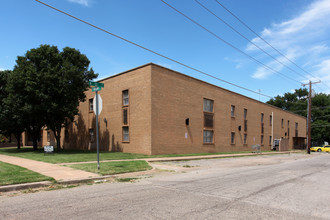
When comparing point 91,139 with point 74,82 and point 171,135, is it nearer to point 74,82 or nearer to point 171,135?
point 74,82

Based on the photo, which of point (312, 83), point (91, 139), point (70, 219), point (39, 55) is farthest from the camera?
point (312, 83)

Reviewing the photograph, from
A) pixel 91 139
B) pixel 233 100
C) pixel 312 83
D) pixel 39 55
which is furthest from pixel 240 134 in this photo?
pixel 39 55

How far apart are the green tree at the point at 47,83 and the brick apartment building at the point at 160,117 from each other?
13.1 ft

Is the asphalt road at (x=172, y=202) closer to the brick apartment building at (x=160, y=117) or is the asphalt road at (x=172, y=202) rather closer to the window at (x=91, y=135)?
the brick apartment building at (x=160, y=117)

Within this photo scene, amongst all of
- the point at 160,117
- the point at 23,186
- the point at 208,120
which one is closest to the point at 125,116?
the point at 160,117

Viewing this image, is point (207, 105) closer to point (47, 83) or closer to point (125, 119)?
point (125, 119)

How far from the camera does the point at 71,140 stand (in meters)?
31.9

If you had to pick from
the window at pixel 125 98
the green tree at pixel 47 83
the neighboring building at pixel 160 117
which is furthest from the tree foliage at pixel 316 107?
the green tree at pixel 47 83

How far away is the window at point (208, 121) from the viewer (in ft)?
93.2

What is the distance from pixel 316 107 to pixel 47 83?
76.0 meters

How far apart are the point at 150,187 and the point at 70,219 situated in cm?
360

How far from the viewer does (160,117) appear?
22.6 m

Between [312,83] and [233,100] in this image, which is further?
[312,83]

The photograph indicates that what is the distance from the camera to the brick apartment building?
73.6ft
